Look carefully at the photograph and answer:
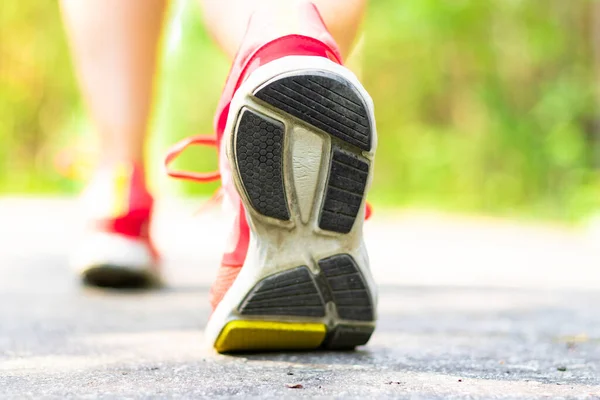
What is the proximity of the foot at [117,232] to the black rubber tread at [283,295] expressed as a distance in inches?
28.5

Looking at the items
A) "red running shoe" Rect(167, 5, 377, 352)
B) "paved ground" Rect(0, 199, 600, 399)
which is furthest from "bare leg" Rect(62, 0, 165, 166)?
"red running shoe" Rect(167, 5, 377, 352)

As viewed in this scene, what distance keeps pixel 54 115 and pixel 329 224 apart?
11.0 m

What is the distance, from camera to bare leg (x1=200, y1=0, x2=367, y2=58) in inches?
38.5

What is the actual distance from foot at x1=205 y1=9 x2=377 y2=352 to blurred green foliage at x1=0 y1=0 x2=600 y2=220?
464cm

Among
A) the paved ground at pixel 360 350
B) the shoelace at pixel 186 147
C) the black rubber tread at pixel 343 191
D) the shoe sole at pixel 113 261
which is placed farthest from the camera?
the shoe sole at pixel 113 261

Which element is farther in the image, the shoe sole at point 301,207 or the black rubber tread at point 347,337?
the black rubber tread at point 347,337

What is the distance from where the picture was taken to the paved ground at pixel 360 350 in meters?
0.81

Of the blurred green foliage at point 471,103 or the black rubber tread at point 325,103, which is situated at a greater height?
the blurred green foliage at point 471,103

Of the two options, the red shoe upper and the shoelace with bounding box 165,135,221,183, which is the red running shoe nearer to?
the shoelace with bounding box 165,135,221,183

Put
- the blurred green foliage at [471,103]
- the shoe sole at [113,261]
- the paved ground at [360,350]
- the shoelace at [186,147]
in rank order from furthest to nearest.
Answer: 1. the blurred green foliage at [471,103]
2. the shoe sole at [113,261]
3. the shoelace at [186,147]
4. the paved ground at [360,350]

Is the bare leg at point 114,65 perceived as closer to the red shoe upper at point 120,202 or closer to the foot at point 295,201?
the red shoe upper at point 120,202

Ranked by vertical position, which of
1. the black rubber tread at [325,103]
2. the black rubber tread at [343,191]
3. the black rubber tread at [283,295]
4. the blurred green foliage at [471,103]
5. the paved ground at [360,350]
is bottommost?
the paved ground at [360,350]

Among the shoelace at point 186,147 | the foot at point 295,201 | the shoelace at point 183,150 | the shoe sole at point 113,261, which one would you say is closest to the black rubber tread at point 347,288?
the foot at point 295,201

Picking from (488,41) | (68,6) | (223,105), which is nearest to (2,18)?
(488,41)
